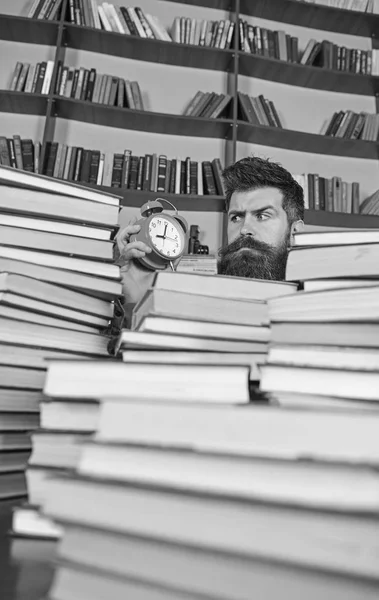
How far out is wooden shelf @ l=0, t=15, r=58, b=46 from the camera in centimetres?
264

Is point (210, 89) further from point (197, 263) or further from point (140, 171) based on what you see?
point (197, 263)

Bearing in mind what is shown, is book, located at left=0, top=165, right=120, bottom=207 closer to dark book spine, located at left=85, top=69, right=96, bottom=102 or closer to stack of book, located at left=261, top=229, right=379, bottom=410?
stack of book, located at left=261, top=229, right=379, bottom=410

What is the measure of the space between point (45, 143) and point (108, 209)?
1.93m

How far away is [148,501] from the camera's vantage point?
0.33 meters

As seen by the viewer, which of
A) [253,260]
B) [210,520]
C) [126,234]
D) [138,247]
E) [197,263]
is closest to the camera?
[210,520]

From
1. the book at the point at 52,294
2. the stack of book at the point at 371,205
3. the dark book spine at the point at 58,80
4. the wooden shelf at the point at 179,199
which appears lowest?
the book at the point at 52,294

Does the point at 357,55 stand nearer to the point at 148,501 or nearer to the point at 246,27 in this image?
the point at 246,27

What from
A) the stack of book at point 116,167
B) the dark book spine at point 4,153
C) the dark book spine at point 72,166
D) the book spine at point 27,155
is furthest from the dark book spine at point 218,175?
the dark book spine at point 4,153

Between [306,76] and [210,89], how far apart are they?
2.00 feet

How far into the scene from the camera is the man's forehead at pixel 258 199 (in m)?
1.75

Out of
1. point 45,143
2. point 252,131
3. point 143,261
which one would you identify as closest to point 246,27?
point 252,131

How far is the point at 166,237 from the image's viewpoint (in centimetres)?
123

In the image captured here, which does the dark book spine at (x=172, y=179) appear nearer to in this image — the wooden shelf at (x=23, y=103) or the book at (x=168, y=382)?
the wooden shelf at (x=23, y=103)

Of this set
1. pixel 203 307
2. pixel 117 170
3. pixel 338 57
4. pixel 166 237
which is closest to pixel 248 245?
pixel 166 237
